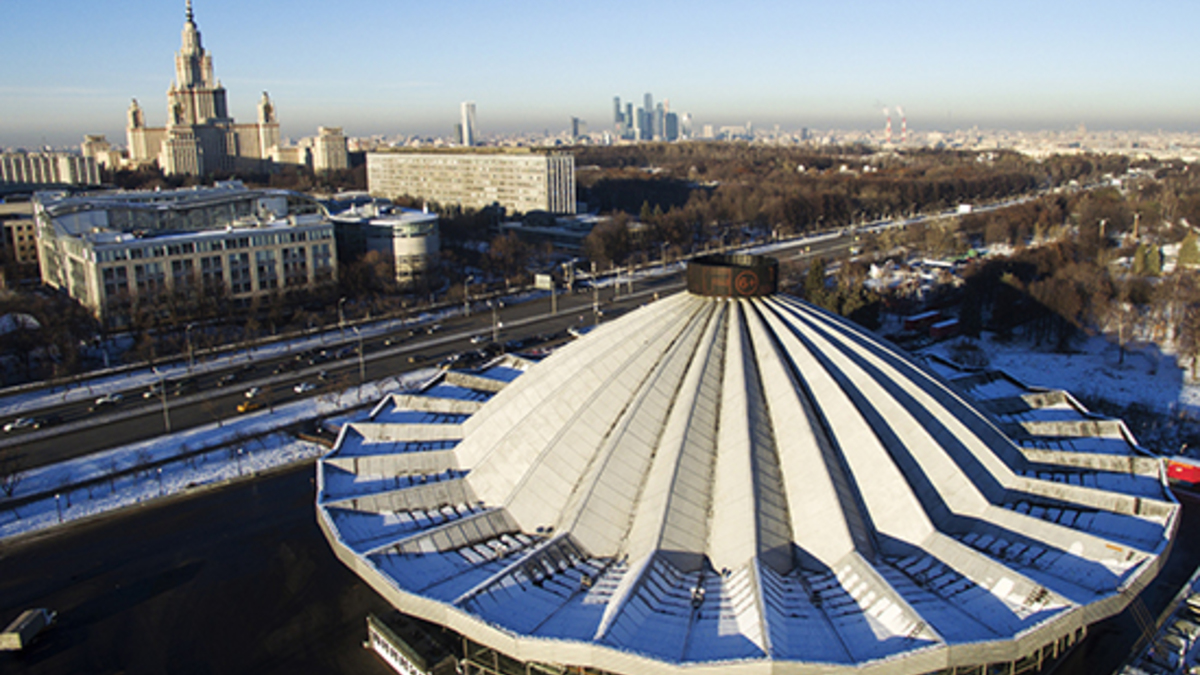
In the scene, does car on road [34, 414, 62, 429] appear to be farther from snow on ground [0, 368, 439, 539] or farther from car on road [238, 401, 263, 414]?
car on road [238, 401, 263, 414]

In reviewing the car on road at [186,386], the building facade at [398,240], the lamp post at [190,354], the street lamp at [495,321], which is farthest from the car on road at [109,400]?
the building facade at [398,240]

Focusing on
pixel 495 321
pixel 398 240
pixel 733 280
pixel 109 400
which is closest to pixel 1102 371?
pixel 733 280

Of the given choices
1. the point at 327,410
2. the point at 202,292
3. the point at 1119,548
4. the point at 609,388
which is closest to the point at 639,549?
the point at 609,388

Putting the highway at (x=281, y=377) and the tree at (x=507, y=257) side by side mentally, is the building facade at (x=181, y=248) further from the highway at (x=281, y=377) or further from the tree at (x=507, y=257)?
the tree at (x=507, y=257)

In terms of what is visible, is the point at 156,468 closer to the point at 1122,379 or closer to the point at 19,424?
the point at 19,424

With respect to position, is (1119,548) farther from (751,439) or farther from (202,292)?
(202,292)

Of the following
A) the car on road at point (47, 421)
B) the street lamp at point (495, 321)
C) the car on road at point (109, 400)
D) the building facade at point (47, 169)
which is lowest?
the car on road at point (47, 421)
